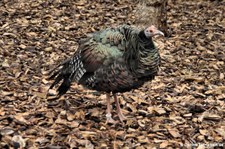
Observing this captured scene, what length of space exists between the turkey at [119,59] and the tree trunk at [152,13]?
2693mm

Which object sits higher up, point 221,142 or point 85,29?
point 85,29

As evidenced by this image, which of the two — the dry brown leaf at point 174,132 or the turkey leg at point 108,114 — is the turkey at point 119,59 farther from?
the dry brown leaf at point 174,132

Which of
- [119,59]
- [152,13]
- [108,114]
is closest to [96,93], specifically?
[108,114]

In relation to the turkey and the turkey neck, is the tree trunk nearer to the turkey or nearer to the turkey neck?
the turkey

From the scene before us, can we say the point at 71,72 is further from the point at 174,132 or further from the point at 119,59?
the point at 174,132

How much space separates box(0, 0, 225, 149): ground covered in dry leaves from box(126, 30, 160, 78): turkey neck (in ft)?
2.41

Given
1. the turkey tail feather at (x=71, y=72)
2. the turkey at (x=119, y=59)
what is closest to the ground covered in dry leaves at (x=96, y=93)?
the turkey tail feather at (x=71, y=72)

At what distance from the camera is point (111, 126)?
4641 mm

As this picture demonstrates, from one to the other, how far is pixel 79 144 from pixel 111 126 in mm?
585

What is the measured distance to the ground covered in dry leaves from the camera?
437 centimetres

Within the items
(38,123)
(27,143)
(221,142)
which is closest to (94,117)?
(38,123)

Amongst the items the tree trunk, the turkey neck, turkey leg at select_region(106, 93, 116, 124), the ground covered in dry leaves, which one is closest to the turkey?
the turkey neck

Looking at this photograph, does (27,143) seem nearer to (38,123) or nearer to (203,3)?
(38,123)

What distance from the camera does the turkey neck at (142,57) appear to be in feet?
13.6
